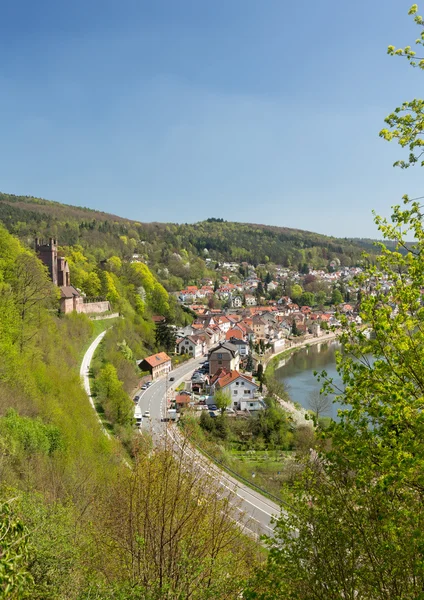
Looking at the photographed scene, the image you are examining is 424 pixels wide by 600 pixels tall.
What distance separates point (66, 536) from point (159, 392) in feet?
56.8

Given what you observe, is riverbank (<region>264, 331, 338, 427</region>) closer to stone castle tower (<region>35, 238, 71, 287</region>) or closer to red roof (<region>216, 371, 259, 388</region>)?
red roof (<region>216, 371, 259, 388</region>)

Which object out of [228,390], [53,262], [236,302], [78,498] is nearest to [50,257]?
[53,262]

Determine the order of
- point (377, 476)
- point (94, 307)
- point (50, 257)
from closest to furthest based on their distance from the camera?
point (377, 476)
point (50, 257)
point (94, 307)

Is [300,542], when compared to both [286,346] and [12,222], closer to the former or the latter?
[286,346]

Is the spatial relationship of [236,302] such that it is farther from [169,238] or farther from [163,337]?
[163,337]

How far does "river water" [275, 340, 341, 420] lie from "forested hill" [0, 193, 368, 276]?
19.1 m

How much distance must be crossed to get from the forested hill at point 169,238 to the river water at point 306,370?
19.1 meters

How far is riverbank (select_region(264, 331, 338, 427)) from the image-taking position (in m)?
20.9

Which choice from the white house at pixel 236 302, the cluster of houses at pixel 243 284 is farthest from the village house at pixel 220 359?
the white house at pixel 236 302

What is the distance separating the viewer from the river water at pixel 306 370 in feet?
86.7

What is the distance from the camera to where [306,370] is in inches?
1353

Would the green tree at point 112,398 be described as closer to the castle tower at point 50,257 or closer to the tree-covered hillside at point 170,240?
the castle tower at point 50,257

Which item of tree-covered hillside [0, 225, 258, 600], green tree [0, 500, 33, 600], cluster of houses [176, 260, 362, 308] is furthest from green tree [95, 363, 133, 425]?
cluster of houses [176, 260, 362, 308]

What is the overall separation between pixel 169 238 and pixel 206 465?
75.0m
